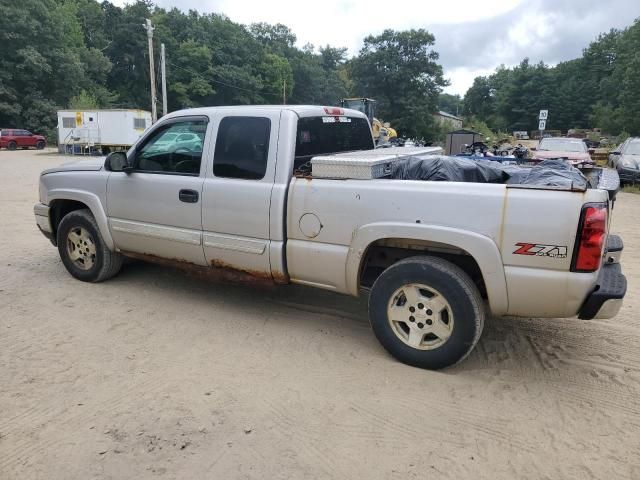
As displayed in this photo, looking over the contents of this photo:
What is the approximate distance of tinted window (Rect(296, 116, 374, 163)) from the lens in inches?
169

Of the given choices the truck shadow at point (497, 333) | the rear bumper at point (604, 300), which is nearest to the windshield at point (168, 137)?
the truck shadow at point (497, 333)

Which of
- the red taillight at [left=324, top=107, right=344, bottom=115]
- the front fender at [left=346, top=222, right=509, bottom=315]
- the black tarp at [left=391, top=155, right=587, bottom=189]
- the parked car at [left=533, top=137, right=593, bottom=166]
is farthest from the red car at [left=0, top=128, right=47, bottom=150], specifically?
the front fender at [left=346, top=222, right=509, bottom=315]

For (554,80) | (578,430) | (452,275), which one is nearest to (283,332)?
(452,275)

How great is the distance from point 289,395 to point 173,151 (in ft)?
8.50

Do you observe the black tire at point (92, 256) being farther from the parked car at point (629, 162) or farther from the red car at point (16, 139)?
the red car at point (16, 139)

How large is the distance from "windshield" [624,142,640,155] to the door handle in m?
16.8

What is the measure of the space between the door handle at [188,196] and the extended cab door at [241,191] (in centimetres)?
9

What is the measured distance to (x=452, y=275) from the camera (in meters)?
3.40

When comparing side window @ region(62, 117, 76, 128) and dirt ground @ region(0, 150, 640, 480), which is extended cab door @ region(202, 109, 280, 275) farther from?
side window @ region(62, 117, 76, 128)

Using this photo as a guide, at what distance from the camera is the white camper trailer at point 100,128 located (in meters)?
28.8

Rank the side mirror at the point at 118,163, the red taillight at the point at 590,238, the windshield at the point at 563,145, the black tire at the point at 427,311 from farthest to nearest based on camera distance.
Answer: the windshield at the point at 563,145 < the side mirror at the point at 118,163 < the black tire at the point at 427,311 < the red taillight at the point at 590,238

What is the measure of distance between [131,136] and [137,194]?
87.3 feet

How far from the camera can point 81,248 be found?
5.45 metres

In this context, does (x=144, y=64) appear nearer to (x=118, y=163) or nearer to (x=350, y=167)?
(x=118, y=163)
